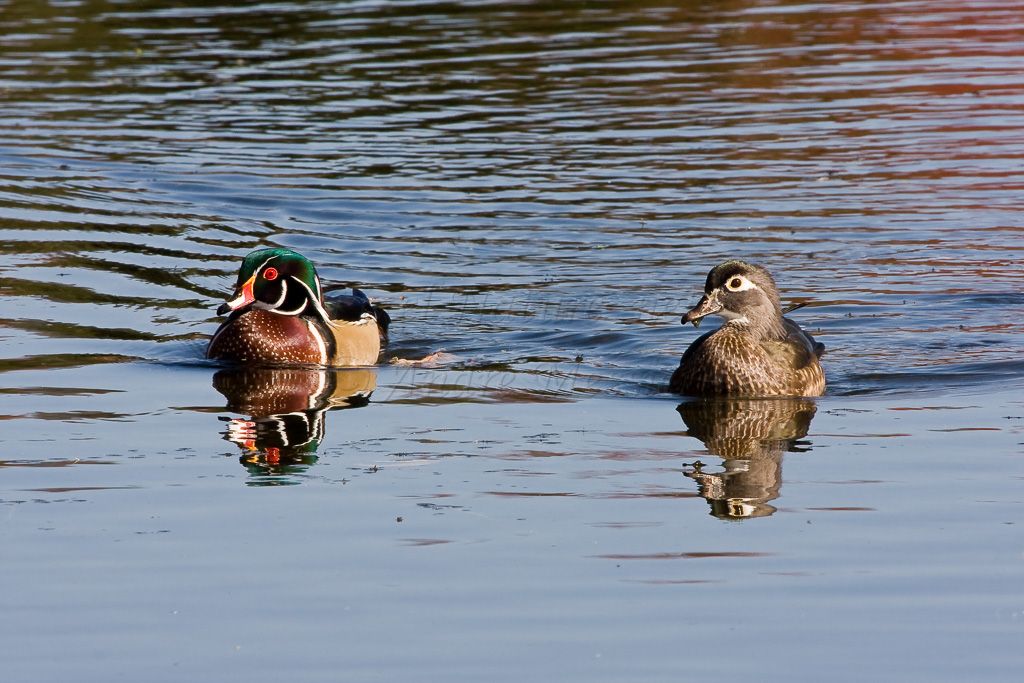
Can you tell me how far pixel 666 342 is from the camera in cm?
1228

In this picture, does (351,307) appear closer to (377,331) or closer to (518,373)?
(377,331)

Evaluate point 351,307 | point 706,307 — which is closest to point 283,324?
point 351,307

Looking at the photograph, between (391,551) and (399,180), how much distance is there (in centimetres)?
1169

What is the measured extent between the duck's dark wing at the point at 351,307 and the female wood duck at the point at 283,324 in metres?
0.12

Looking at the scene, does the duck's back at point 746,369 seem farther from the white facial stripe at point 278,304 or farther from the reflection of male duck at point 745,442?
the white facial stripe at point 278,304

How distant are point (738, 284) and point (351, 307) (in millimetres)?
3401

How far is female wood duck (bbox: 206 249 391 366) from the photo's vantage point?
1158cm

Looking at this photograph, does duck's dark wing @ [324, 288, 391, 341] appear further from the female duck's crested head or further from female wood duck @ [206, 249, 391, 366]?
the female duck's crested head

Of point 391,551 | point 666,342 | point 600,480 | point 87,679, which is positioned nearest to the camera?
point 87,679

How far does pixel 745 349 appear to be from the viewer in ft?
34.2

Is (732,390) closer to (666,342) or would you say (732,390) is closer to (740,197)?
(666,342)

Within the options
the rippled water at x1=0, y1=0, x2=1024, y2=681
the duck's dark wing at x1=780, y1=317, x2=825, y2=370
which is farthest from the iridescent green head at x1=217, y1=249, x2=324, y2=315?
the duck's dark wing at x1=780, y1=317, x2=825, y2=370

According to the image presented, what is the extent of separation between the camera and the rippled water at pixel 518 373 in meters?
6.04

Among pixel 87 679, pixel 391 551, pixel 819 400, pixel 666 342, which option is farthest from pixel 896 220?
pixel 87 679
